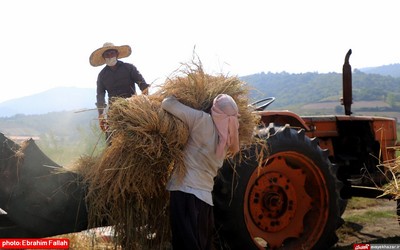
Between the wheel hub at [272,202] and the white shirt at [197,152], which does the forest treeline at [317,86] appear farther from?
the white shirt at [197,152]

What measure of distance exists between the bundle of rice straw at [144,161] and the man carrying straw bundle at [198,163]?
0.08 meters

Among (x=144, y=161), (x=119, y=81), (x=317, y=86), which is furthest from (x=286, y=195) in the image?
(x=317, y=86)

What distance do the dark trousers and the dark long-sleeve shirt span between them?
2272mm

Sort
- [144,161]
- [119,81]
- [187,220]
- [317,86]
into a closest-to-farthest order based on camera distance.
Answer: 1. [187,220]
2. [144,161]
3. [119,81]
4. [317,86]

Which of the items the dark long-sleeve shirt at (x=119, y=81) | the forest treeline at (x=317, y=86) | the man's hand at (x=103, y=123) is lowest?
the forest treeline at (x=317, y=86)

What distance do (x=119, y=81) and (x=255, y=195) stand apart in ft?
6.85

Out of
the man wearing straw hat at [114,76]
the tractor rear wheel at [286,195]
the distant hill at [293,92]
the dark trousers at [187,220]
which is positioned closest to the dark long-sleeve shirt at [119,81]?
the man wearing straw hat at [114,76]

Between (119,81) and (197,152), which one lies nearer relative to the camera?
(197,152)

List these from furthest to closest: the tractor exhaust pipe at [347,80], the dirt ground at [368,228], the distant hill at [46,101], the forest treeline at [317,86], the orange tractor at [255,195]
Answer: the forest treeline at [317,86] → the distant hill at [46,101] → the tractor exhaust pipe at [347,80] → the dirt ground at [368,228] → the orange tractor at [255,195]

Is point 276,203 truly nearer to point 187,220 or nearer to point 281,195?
point 281,195

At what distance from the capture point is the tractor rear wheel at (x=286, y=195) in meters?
4.32

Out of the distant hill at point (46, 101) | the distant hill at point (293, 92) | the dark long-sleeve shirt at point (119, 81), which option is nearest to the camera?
the dark long-sleeve shirt at point (119, 81)

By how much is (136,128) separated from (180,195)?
1.91 ft

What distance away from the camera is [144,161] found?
367 centimetres
